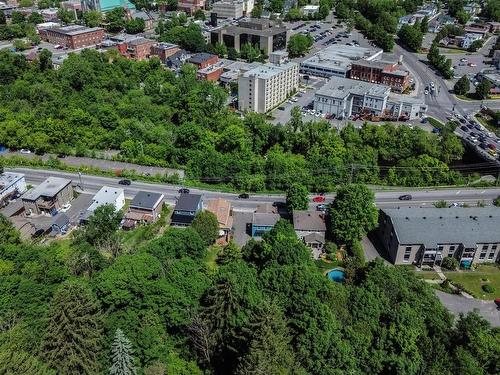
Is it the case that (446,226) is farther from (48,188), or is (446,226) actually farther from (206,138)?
(48,188)

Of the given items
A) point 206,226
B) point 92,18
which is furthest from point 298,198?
point 92,18

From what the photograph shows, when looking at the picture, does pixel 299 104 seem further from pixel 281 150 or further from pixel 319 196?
pixel 319 196

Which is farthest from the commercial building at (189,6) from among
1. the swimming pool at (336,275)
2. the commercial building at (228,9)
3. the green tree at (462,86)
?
the swimming pool at (336,275)

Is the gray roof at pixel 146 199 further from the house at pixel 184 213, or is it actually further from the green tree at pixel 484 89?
the green tree at pixel 484 89

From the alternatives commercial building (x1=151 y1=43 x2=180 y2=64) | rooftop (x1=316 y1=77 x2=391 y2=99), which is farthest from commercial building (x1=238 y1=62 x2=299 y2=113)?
commercial building (x1=151 y1=43 x2=180 y2=64)

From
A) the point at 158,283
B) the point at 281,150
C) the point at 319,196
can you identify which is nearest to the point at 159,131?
the point at 281,150
